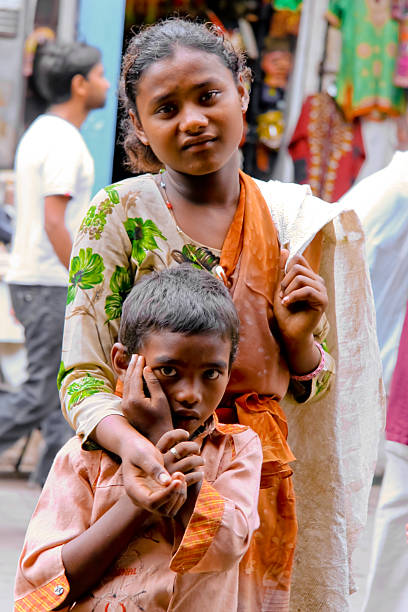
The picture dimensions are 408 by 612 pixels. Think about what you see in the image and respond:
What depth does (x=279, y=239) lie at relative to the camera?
2.30 m

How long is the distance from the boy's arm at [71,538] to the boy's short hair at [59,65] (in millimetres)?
3900

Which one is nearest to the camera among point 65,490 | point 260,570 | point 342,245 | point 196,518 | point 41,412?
point 196,518

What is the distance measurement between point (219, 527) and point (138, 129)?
3.12ft

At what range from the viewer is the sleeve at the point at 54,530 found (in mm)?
1862

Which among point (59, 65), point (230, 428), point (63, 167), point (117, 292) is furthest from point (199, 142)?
point (59, 65)

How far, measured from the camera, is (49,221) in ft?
17.9

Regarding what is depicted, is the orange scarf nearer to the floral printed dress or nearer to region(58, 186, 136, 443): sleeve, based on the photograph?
the floral printed dress

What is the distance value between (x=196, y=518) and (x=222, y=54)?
1002 millimetres

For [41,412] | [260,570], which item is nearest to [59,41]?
[41,412]

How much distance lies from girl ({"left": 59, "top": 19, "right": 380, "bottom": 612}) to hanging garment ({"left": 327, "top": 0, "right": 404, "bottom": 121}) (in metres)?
4.91

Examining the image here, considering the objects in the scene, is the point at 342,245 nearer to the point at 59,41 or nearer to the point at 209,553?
the point at 209,553

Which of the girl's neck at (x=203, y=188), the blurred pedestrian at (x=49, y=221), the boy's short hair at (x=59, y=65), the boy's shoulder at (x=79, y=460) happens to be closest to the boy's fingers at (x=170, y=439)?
the boy's shoulder at (x=79, y=460)

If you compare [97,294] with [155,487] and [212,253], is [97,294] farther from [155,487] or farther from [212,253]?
[155,487]

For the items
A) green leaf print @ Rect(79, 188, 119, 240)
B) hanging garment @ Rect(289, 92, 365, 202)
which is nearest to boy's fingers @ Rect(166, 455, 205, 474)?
green leaf print @ Rect(79, 188, 119, 240)
